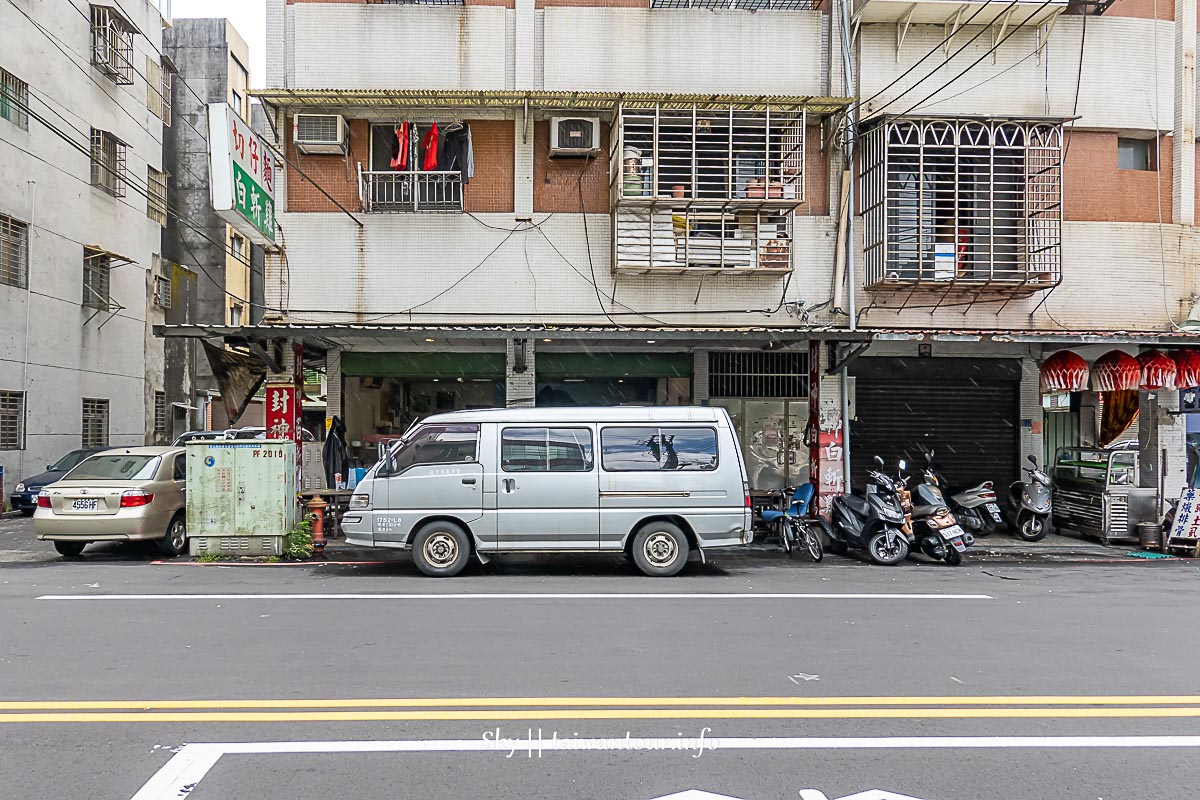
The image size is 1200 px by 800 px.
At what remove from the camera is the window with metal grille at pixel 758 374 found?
16.0 meters

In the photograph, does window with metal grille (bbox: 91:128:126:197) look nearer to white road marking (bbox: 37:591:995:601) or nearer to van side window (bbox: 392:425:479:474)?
van side window (bbox: 392:425:479:474)

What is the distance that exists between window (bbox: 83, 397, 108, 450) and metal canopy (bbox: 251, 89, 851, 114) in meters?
12.4

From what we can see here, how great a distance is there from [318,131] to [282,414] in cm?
468

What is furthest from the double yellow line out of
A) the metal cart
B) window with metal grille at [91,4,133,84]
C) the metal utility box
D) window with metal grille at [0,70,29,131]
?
window with metal grille at [91,4,133,84]

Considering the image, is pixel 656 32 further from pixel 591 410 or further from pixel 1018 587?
pixel 1018 587

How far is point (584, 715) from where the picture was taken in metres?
5.17

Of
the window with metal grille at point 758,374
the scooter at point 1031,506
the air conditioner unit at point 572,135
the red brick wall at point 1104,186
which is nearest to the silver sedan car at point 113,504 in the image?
the air conditioner unit at point 572,135

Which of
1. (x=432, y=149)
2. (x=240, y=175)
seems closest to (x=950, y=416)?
(x=432, y=149)

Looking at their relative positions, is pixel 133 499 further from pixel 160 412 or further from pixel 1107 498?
pixel 160 412

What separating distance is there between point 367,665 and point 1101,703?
4857 mm

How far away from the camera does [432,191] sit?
14820mm

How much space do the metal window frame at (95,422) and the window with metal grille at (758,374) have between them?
16429mm

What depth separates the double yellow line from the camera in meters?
5.12

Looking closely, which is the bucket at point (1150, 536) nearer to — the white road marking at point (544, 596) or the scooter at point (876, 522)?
the scooter at point (876, 522)
